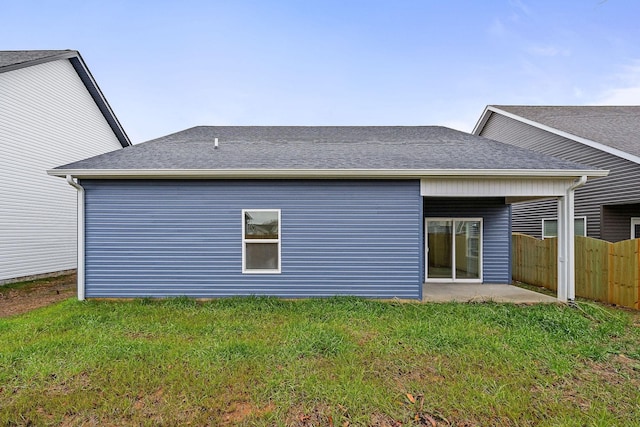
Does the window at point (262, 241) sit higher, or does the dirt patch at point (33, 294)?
the window at point (262, 241)

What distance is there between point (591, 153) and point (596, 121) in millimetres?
3214

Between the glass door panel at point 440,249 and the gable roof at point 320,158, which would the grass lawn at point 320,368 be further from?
the glass door panel at point 440,249

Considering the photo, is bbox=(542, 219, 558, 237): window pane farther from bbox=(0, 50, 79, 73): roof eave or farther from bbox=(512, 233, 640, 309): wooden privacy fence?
bbox=(0, 50, 79, 73): roof eave

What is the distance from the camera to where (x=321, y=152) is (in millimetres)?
8055

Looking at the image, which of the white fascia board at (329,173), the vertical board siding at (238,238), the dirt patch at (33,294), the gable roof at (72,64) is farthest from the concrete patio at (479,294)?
the gable roof at (72,64)

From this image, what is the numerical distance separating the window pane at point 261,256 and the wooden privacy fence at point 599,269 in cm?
743

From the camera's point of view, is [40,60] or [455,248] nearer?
→ [455,248]

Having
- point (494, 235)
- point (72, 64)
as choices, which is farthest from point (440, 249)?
point (72, 64)

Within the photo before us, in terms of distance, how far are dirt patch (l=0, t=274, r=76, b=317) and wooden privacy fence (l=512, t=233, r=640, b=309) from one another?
12.6 m

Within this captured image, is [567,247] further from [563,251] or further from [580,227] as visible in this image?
[580,227]

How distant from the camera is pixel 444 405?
123 inches

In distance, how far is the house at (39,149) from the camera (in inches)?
396

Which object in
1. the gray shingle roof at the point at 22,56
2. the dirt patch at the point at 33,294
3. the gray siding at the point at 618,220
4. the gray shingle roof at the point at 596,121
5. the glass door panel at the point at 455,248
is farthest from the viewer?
the gray shingle roof at the point at 596,121

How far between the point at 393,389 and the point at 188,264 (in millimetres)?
5225
